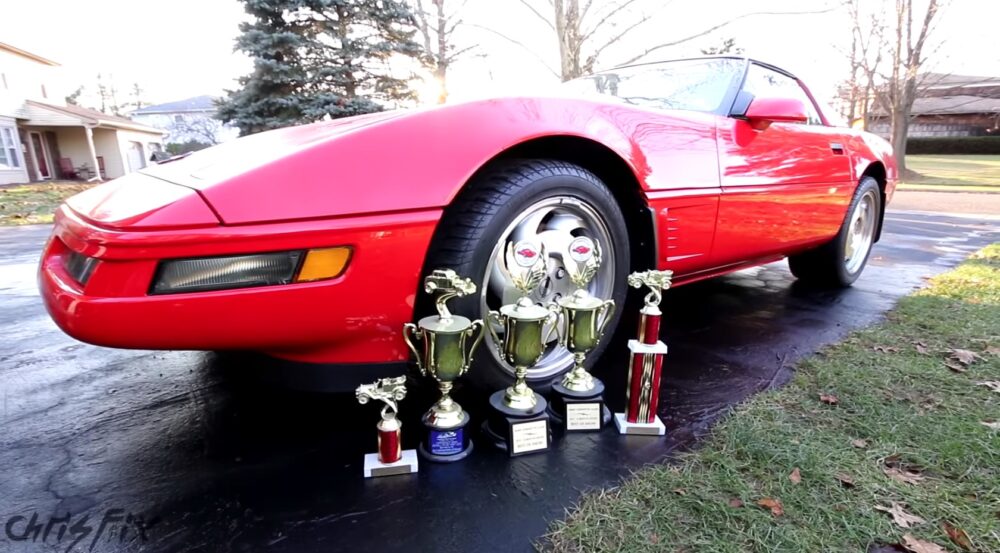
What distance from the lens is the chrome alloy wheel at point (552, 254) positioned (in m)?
1.61

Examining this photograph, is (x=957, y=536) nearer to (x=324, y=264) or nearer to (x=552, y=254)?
(x=552, y=254)

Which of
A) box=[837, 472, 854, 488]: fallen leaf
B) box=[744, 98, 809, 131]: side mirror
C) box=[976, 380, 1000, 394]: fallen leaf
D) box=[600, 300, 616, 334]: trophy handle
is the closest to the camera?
box=[837, 472, 854, 488]: fallen leaf

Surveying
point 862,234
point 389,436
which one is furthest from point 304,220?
point 862,234

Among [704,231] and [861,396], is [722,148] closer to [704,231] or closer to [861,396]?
[704,231]

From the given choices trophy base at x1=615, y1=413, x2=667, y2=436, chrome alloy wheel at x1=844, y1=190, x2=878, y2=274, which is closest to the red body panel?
trophy base at x1=615, y1=413, x2=667, y2=436

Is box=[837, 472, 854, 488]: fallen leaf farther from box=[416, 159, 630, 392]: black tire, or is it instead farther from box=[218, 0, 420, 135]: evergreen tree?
box=[218, 0, 420, 135]: evergreen tree

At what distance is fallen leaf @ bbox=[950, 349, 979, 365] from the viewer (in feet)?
6.82

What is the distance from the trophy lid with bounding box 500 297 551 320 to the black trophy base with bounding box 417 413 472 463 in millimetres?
315

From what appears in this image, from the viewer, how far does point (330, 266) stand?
4.08 feet

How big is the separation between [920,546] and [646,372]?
0.69m

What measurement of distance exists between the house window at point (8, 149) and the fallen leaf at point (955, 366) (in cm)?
2443

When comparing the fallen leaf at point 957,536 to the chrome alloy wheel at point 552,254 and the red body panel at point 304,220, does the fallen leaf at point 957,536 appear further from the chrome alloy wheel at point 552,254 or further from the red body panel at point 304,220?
the red body panel at point 304,220

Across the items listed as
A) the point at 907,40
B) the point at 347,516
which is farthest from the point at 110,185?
the point at 907,40

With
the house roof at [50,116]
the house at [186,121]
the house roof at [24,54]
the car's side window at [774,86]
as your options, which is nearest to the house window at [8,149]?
the house roof at [50,116]
